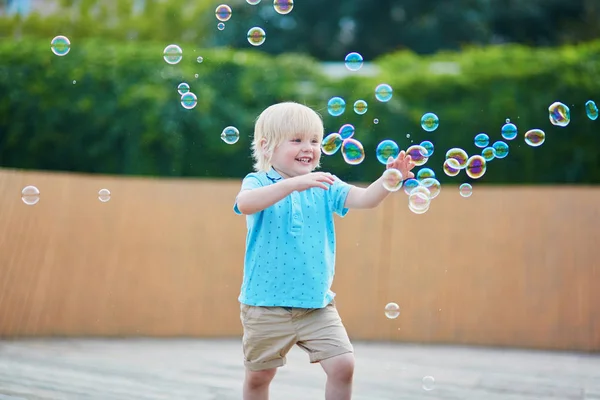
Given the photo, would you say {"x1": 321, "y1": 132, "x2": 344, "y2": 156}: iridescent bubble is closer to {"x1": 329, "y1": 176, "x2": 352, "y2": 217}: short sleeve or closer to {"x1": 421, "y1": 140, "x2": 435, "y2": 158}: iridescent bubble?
{"x1": 421, "y1": 140, "x2": 435, "y2": 158}: iridescent bubble

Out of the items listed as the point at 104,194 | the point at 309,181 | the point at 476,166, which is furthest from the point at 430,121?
the point at 104,194

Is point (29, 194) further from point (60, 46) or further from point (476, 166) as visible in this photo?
point (476, 166)

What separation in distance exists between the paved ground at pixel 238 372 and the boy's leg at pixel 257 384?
1054 mm

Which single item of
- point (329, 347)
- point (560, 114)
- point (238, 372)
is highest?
point (560, 114)

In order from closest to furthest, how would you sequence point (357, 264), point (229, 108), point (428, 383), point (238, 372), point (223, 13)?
1. point (223, 13)
2. point (428, 383)
3. point (238, 372)
4. point (357, 264)
5. point (229, 108)

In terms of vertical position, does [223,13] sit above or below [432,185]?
above

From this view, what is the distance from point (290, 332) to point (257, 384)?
28cm

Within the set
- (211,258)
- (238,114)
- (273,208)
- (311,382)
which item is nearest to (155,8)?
(238,114)

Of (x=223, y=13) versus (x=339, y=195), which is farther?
(x=223, y=13)

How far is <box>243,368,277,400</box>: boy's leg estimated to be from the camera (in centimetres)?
302

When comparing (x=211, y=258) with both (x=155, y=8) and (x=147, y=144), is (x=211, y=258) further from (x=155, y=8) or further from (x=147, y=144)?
(x=155, y=8)

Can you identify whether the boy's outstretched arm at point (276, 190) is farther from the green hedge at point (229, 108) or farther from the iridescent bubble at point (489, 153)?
the green hedge at point (229, 108)

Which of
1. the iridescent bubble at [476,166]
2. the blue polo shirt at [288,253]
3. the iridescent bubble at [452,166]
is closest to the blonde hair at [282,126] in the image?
the blue polo shirt at [288,253]

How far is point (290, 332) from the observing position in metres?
2.93
